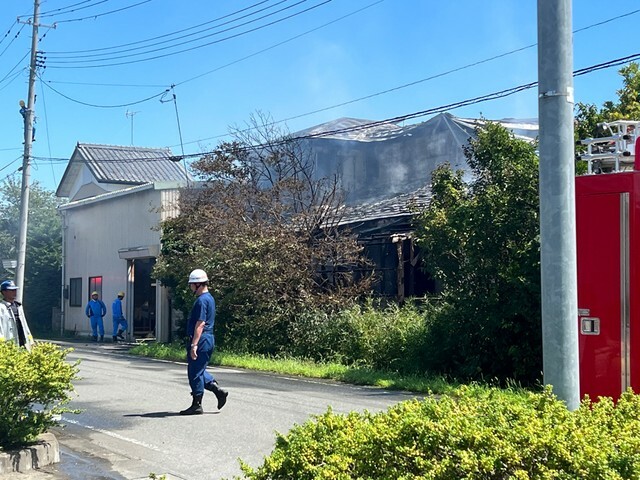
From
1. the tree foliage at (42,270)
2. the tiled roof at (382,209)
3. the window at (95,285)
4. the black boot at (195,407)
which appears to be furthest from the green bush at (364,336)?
→ the tree foliage at (42,270)

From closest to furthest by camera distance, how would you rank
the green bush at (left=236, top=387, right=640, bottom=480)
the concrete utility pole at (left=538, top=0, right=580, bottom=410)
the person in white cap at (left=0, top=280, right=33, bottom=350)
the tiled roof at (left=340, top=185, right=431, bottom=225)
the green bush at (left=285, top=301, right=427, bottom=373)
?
the green bush at (left=236, top=387, right=640, bottom=480)
the concrete utility pole at (left=538, top=0, right=580, bottom=410)
the person in white cap at (left=0, top=280, right=33, bottom=350)
the green bush at (left=285, top=301, right=427, bottom=373)
the tiled roof at (left=340, top=185, right=431, bottom=225)

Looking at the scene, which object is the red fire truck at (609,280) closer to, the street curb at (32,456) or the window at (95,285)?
the street curb at (32,456)

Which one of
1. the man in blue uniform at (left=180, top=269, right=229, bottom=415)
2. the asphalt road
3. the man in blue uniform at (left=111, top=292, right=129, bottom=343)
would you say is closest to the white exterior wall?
the man in blue uniform at (left=111, top=292, right=129, bottom=343)

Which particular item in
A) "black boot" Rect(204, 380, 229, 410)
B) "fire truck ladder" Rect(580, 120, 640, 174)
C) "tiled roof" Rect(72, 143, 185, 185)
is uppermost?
"tiled roof" Rect(72, 143, 185, 185)

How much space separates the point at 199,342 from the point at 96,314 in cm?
2126

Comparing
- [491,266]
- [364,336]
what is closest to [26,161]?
[364,336]

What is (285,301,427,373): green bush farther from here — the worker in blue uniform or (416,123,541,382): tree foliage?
the worker in blue uniform

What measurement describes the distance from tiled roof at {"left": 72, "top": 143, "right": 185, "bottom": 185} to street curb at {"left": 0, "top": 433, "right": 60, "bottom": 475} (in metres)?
28.0

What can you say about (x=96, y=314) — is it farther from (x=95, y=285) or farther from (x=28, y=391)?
(x=28, y=391)

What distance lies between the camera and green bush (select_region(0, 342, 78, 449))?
750cm

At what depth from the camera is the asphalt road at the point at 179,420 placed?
7.94 m

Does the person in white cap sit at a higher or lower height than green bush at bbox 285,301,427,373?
higher

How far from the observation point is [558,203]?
4.27m

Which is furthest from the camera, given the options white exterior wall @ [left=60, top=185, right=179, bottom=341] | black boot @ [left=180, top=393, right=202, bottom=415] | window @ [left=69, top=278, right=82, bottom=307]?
window @ [left=69, top=278, right=82, bottom=307]
